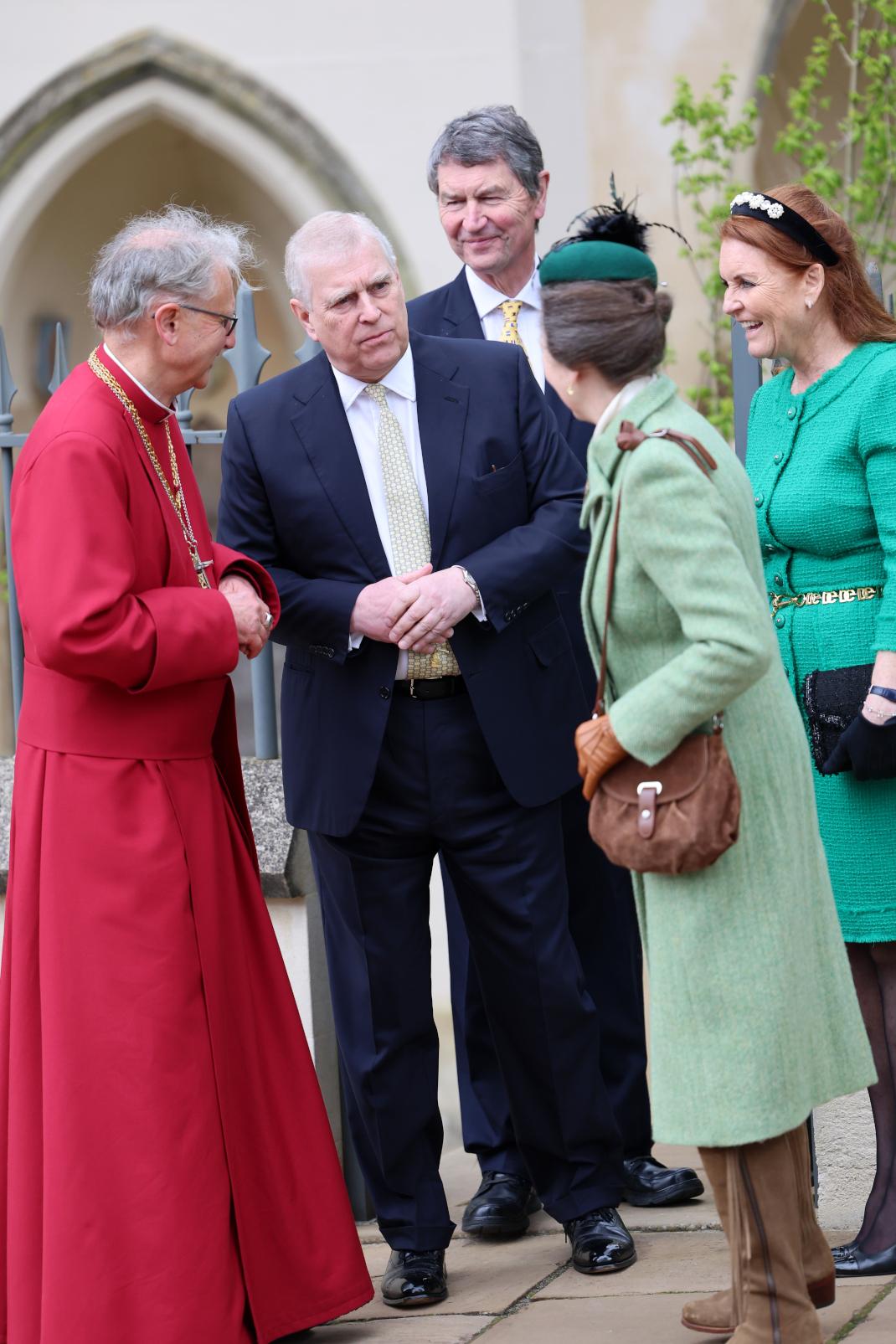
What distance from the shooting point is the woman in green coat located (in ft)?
9.08

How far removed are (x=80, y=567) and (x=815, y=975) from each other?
1.35m

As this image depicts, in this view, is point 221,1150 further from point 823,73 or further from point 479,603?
point 823,73

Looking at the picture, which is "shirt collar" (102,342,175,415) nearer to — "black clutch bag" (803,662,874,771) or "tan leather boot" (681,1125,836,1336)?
"black clutch bag" (803,662,874,771)

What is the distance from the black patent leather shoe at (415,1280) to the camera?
3635mm

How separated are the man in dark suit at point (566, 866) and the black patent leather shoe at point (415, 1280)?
0.41 m

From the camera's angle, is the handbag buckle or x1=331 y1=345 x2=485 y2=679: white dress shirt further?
x1=331 y1=345 x2=485 y2=679: white dress shirt

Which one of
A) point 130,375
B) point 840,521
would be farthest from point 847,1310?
point 130,375

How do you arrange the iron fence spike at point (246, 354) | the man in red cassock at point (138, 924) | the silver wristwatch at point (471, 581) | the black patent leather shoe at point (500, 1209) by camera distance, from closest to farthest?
the man in red cassock at point (138, 924)
the silver wristwatch at point (471, 581)
the black patent leather shoe at point (500, 1209)
the iron fence spike at point (246, 354)

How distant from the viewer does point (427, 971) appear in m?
3.76

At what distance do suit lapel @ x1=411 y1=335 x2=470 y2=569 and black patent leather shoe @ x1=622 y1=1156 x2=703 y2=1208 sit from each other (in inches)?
57.8

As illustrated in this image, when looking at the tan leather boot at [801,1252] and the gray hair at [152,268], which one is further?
the gray hair at [152,268]

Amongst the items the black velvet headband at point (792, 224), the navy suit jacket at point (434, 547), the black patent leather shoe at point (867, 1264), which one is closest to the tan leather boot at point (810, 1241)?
the black patent leather shoe at point (867, 1264)

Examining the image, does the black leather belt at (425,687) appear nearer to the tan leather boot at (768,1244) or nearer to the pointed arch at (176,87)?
the tan leather boot at (768,1244)

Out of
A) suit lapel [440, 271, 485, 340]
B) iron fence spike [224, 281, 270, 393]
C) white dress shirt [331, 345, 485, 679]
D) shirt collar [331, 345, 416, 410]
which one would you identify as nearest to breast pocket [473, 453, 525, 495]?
white dress shirt [331, 345, 485, 679]
